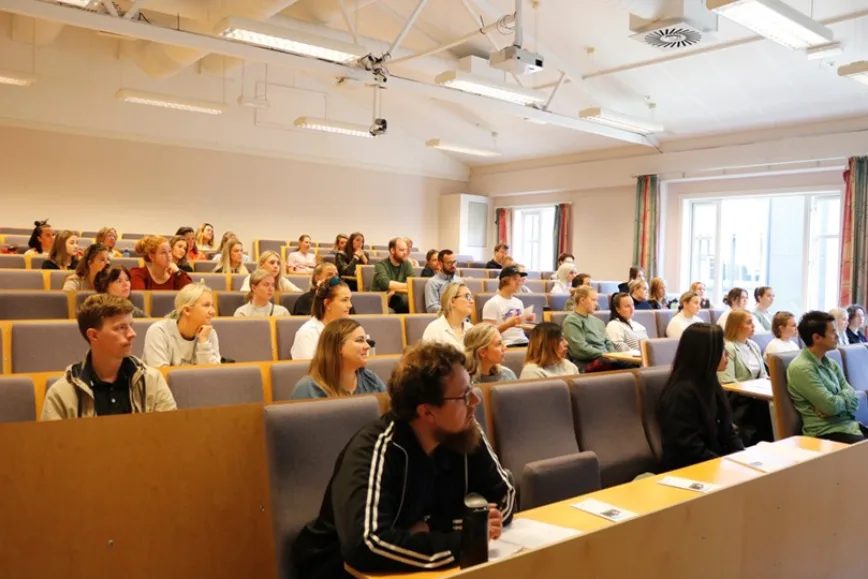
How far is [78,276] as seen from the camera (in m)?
4.89

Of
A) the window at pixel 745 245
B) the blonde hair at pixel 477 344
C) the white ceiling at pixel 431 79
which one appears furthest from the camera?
the window at pixel 745 245

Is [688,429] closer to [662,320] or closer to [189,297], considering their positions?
[189,297]

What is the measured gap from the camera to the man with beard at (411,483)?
1.63 meters

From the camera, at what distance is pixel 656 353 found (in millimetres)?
4746

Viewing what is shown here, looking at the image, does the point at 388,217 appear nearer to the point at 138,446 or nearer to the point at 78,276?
the point at 78,276

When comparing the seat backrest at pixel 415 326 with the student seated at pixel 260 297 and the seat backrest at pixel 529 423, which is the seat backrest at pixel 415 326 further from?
Result: the seat backrest at pixel 529 423

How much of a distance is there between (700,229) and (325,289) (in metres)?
8.79

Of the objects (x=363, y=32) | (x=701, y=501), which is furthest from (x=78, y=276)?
(x=363, y=32)

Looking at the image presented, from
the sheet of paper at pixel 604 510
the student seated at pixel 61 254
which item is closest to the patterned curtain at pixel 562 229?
the student seated at pixel 61 254

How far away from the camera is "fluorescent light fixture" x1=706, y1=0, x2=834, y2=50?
179 inches

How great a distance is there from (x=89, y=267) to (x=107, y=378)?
278 centimetres

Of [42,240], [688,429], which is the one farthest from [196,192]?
[688,429]

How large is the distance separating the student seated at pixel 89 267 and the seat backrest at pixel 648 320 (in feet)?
14.6

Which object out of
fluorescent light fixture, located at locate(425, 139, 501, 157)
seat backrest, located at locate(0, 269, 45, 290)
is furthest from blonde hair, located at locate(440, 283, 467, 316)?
fluorescent light fixture, located at locate(425, 139, 501, 157)
